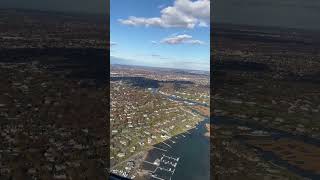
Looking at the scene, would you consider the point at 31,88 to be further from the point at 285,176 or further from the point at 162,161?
the point at 285,176

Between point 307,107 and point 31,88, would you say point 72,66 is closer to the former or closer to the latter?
point 31,88

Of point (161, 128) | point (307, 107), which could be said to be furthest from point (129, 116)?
point (307, 107)


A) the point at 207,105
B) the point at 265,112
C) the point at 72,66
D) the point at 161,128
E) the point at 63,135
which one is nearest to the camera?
the point at 63,135

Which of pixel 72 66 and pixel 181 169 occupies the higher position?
pixel 72 66

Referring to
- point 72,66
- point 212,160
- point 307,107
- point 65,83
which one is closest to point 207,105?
point 307,107

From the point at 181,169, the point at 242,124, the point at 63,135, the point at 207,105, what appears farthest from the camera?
the point at 207,105

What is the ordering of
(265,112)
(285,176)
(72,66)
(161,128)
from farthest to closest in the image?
(72,66)
(265,112)
(161,128)
(285,176)

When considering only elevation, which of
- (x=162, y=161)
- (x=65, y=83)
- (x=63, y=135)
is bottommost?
(x=162, y=161)

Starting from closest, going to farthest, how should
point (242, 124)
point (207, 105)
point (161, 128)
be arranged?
point (161, 128)
point (242, 124)
point (207, 105)

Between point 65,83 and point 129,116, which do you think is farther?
point 65,83
